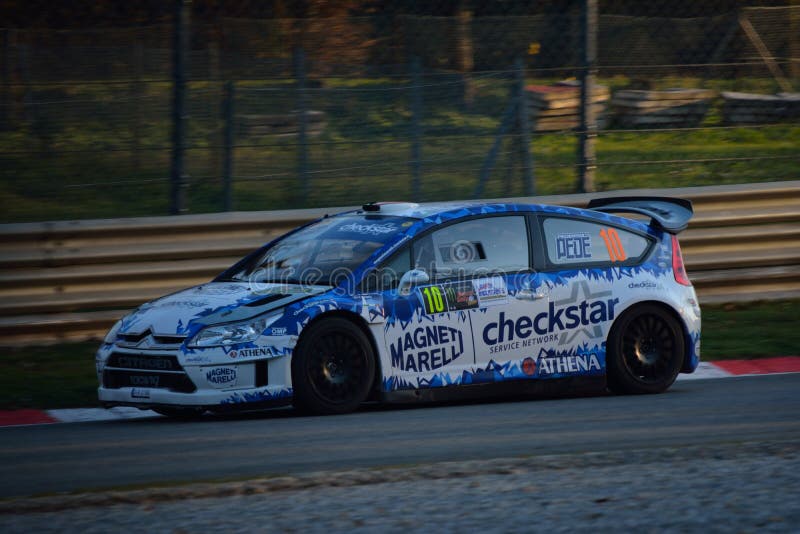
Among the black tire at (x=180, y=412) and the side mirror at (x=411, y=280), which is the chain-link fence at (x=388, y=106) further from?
the side mirror at (x=411, y=280)

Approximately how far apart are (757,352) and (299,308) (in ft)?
15.4

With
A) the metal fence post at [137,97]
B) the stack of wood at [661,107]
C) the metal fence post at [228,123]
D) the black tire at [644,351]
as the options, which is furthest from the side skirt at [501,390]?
the stack of wood at [661,107]

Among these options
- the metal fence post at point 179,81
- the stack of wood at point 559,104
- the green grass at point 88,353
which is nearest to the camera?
the green grass at point 88,353

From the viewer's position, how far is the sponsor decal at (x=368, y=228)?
8.66 meters

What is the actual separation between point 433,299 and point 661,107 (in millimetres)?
5078

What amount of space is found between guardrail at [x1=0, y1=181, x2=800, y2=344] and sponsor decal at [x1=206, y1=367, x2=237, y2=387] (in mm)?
3439

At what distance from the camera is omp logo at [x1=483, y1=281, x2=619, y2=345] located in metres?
8.57

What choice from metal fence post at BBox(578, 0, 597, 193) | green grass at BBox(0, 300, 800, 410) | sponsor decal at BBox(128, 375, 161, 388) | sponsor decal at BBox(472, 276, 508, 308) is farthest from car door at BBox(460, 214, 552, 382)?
metal fence post at BBox(578, 0, 597, 193)

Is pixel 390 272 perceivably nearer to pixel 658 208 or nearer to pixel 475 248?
pixel 475 248

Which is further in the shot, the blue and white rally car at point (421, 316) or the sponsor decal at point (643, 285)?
the sponsor decal at point (643, 285)

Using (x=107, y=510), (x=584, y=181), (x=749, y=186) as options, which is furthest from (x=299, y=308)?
(x=749, y=186)

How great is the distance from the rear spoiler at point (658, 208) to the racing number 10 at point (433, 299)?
2.00 meters

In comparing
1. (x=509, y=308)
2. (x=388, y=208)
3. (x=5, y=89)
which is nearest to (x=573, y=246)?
(x=509, y=308)

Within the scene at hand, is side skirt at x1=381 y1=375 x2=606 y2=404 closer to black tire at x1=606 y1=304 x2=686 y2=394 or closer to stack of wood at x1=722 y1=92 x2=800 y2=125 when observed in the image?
black tire at x1=606 y1=304 x2=686 y2=394
